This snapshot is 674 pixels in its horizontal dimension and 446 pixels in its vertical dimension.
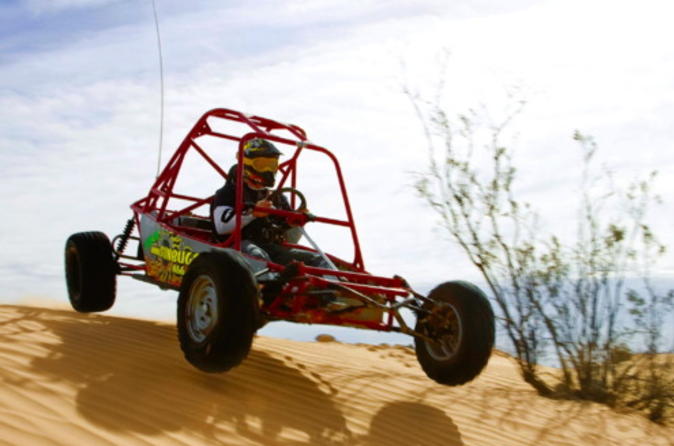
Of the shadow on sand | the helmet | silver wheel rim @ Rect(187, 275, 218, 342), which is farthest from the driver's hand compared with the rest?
the shadow on sand

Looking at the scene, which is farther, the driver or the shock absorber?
the shock absorber

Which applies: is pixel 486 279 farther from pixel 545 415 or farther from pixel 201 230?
pixel 201 230

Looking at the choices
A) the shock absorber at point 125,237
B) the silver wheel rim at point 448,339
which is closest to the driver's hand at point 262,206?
the silver wheel rim at point 448,339

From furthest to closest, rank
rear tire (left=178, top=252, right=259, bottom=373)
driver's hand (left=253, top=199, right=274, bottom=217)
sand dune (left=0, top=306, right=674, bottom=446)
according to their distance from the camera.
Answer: driver's hand (left=253, top=199, right=274, bottom=217), rear tire (left=178, top=252, right=259, bottom=373), sand dune (left=0, top=306, right=674, bottom=446)

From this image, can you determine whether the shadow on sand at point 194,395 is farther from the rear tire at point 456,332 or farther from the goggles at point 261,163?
the goggles at point 261,163

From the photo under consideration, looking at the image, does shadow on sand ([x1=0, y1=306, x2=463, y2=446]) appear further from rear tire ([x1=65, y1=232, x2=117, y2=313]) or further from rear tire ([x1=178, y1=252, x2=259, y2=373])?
rear tire ([x1=65, y1=232, x2=117, y2=313])

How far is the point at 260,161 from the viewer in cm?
611

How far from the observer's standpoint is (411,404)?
5504mm

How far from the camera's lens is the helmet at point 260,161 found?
609cm

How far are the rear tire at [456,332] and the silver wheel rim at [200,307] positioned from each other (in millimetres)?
1719

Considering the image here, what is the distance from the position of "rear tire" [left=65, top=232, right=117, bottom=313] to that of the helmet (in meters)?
2.23

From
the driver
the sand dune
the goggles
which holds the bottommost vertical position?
the sand dune

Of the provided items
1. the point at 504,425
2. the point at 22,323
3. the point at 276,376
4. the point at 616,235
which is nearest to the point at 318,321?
the point at 276,376

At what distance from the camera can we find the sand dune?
3.94 metres
